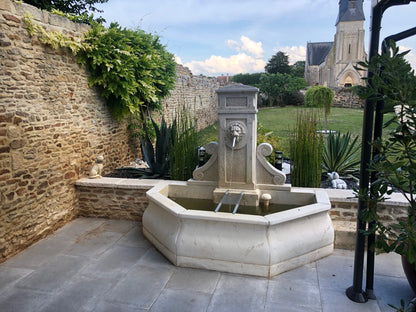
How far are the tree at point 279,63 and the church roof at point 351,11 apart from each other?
10.4m

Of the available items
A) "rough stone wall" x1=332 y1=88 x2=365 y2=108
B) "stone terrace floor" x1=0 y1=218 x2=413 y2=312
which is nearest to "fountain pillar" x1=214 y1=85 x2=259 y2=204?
"stone terrace floor" x1=0 y1=218 x2=413 y2=312

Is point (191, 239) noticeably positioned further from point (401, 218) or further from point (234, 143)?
point (401, 218)

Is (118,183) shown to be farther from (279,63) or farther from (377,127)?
(279,63)

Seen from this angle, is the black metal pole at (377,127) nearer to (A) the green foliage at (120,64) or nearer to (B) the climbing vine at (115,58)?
(B) the climbing vine at (115,58)

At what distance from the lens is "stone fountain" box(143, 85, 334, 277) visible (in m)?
3.21

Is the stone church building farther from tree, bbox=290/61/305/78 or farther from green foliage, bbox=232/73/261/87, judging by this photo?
green foliage, bbox=232/73/261/87

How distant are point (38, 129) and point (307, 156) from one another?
3.53m

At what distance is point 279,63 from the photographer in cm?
3616

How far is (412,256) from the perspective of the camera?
1857 millimetres

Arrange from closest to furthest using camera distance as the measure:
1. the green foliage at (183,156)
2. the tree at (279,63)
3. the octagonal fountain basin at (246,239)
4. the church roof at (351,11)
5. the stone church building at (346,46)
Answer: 1. the octagonal fountain basin at (246,239)
2. the green foliage at (183,156)
3. the tree at (279,63)
4. the stone church building at (346,46)
5. the church roof at (351,11)

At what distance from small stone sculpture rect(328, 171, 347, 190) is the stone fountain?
0.70m

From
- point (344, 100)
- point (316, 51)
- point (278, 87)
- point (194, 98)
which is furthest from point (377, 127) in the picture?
point (316, 51)

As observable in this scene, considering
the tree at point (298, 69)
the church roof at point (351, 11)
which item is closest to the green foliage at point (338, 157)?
the tree at point (298, 69)

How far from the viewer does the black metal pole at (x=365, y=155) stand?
2.45 metres
